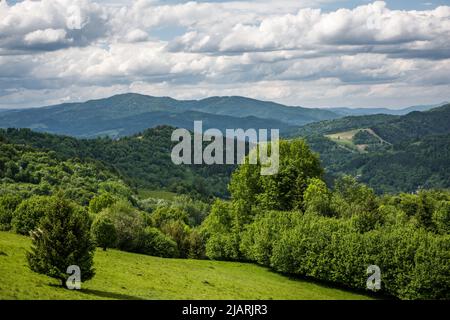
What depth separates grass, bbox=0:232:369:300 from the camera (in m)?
43.7

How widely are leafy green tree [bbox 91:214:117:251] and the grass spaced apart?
345 cm

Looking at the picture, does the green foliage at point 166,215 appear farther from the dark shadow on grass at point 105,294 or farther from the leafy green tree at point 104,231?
the dark shadow on grass at point 105,294

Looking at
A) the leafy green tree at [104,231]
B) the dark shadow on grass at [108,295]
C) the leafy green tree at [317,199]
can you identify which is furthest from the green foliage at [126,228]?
the dark shadow on grass at [108,295]

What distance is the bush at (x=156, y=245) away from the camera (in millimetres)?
91000

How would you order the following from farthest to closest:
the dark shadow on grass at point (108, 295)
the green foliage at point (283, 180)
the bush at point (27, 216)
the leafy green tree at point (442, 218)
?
the leafy green tree at point (442, 218), the green foliage at point (283, 180), the bush at point (27, 216), the dark shadow on grass at point (108, 295)

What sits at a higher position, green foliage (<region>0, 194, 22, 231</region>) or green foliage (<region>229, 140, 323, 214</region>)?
green foliage (<region>229, 140, 323, 214</region>)

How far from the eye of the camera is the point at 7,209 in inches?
3649

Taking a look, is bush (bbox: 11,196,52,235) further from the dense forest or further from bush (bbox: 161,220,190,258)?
bush (bbox: 161,220,190,258)

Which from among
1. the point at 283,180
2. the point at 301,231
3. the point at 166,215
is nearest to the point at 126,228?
the point at 283,180

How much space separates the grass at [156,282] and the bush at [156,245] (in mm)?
10853

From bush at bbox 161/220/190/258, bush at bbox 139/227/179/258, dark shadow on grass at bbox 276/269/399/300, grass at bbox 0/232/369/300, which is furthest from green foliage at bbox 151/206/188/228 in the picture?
dark shadow on grass at bbox 276/269/399/300

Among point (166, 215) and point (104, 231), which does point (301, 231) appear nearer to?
point (104, 231)

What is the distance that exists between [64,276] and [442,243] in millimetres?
47419
